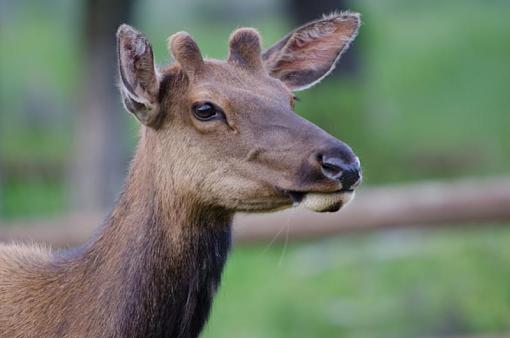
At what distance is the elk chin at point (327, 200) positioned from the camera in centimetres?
601

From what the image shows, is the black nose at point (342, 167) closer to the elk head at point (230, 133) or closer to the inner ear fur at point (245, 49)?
the elk head at point (230, 133)

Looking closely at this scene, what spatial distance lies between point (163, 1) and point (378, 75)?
8592 millimetres

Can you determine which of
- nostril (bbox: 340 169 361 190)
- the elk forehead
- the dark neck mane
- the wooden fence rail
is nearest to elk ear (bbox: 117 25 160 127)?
the elk forehead

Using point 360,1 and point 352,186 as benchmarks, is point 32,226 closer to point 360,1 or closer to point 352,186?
point 352,186

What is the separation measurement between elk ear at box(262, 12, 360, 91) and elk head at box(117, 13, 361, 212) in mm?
437

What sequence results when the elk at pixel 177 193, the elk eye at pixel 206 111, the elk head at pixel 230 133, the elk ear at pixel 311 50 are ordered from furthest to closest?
the elk ear at pixel 311 50
the elk eye at pixel 206 111
the elk at pixel 177 193
the elk head at pixel 230 133

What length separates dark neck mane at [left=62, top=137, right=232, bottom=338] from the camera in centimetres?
643

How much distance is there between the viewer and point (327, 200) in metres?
6.02

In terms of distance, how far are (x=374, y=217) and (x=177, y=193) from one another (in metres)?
4.68

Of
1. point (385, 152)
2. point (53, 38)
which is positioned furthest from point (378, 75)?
point (53, 38)

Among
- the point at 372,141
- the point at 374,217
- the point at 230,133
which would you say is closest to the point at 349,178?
the point at 230,133

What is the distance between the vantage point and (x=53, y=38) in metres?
25.5

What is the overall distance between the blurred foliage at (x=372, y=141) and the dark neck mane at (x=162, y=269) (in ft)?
16.8

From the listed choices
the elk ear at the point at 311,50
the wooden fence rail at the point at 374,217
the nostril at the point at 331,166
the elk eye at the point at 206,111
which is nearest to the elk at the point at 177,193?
the elk eye at the point at 206,111
